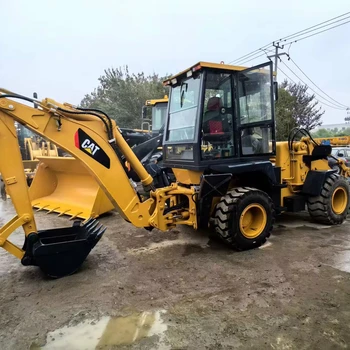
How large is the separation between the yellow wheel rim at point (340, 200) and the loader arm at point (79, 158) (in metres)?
3.04

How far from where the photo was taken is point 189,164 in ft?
14.3

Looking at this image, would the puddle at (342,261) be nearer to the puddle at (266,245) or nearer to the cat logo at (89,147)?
the puddle at (266,245)

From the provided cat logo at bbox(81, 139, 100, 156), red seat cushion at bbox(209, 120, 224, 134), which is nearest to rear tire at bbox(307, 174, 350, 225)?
red seat cushion at bbox(209, 120, 224, 134)

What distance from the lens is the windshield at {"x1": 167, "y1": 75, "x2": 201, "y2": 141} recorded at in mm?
4355

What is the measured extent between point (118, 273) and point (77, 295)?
0.61m

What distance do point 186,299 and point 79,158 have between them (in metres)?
1.94

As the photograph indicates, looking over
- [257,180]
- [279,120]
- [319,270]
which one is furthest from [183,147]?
[279,120]

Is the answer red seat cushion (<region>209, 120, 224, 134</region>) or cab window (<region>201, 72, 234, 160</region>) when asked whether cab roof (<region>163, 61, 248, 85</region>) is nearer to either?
cab window (<region>201, 72, 234, 160</region>)

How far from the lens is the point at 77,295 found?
10.6 feet

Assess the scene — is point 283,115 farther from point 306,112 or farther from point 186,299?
point 186,299

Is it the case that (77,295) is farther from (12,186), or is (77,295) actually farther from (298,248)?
(298,248)

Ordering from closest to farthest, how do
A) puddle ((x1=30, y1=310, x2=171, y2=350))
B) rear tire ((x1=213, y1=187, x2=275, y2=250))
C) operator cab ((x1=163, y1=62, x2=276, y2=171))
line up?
puddle ((x1=30, y1=310, x2=171, y2=350))
rear tire ((x1=213, y1=187, x2=275, y2=250))
operator cab ((x1=163, y1=62, x2=276, y2=171))

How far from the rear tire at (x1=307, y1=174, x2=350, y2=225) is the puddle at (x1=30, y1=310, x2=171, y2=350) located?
3693 millimetres

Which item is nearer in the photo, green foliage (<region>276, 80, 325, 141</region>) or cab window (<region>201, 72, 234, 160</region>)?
cab window (<region>201, 72, 234, 160</region>)
